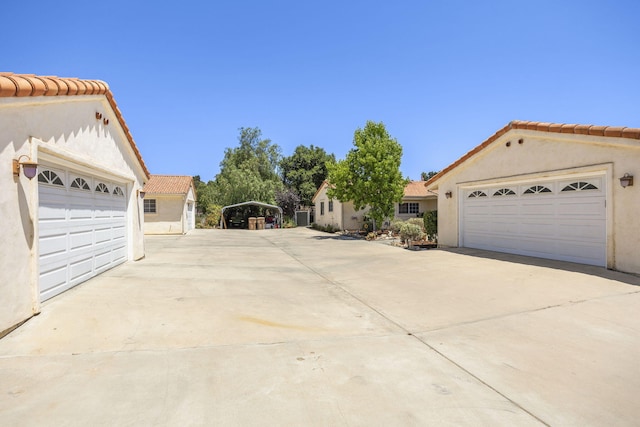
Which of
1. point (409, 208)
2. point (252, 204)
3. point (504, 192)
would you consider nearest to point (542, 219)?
point (504, 192)

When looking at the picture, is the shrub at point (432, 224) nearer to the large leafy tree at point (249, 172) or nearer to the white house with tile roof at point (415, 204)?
the white house with tile roof at point (415, 204)

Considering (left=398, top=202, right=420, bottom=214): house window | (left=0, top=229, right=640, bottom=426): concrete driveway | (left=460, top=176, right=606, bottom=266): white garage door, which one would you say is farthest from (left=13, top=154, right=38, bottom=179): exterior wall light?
(left=398, top=202, right=420, bottom=214): house window

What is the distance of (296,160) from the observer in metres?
49.7

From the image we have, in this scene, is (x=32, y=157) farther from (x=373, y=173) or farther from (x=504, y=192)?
(x=373, y=173)

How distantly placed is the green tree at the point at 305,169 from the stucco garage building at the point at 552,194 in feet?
113

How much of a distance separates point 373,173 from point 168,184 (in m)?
15.0

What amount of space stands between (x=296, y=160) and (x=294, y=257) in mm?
38062

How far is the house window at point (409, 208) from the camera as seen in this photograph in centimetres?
2797

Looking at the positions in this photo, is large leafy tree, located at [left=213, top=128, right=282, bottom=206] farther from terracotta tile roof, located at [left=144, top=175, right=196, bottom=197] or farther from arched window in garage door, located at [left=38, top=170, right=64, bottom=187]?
arched window in garage door, located at [left=38, top=170, right=64, bottom=187]

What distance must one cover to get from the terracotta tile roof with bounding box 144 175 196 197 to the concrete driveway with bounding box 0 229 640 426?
1803cm

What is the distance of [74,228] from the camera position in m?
6.89

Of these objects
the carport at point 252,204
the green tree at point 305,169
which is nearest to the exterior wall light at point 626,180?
the carport at point 252,204

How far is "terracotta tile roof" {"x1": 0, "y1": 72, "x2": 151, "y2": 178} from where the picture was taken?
440cm

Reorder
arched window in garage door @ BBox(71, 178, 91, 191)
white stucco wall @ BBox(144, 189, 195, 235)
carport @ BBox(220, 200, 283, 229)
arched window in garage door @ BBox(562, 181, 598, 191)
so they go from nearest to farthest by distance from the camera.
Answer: arched window in garage door @ BBox(71, 178, 91, 191) < arched window in garage door @ BBox(562, 181, 598, 191) < white stucco wall @ BBox(144, 189, 195, 235) < carport @ BBox(220, 200, 283, 229)
